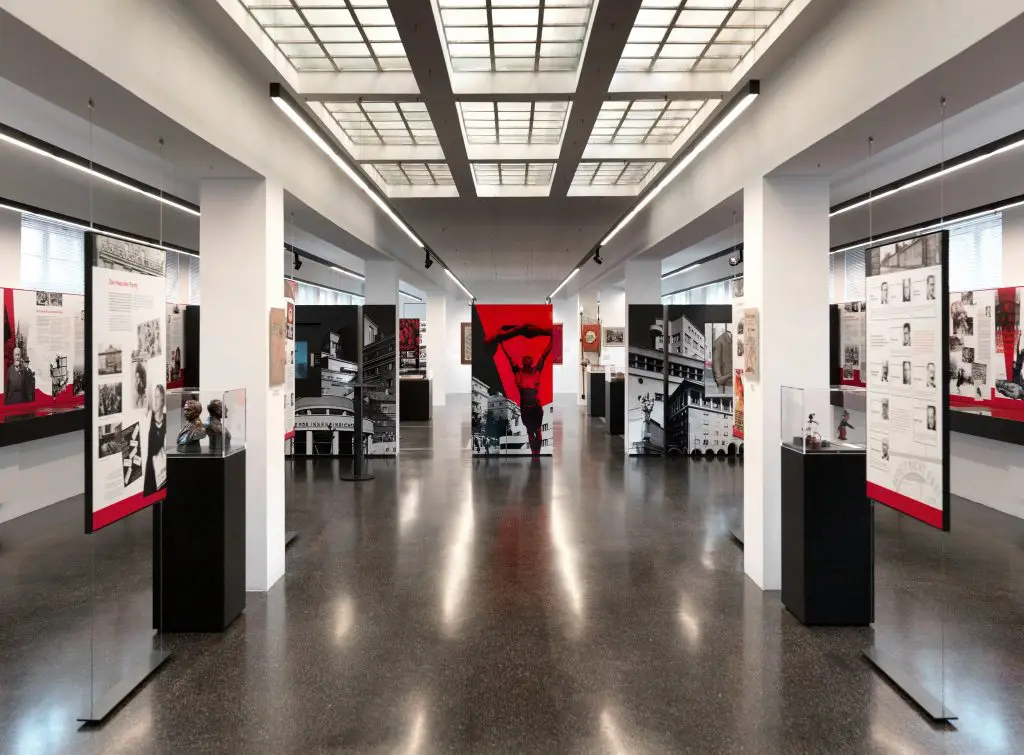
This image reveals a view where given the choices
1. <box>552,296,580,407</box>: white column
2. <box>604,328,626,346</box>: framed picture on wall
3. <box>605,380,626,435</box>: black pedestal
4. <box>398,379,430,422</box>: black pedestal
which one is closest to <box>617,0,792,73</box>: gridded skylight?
<box>605,380,626,435</box>: black pedestal

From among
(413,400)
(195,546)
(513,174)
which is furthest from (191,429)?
(413,400)

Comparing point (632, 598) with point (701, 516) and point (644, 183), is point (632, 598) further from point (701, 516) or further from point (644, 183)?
point (644, 183)

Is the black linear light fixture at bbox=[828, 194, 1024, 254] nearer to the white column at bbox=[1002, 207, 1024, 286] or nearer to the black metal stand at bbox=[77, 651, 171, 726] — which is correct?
the white column at bbox=[1002, 207, 1024, 286]

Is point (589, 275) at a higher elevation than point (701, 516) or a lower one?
higher

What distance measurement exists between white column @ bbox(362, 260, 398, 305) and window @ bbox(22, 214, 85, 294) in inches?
195

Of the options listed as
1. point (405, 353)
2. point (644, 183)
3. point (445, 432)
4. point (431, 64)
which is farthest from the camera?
point (405, 353)

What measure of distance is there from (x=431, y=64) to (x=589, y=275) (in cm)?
1486

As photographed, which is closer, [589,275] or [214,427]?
[214,427]

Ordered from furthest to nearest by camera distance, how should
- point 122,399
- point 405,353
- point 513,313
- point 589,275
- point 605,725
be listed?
1. point 405,353
2. point 589,275
3. point 513,313
4. point 122,399
5. point 605,725

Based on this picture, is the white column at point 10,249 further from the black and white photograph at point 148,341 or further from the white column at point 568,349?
the white column at point 568,349

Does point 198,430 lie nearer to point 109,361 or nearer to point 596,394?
point 109,361

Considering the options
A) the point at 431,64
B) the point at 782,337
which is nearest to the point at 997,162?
the point at 782,337

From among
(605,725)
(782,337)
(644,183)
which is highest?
(644,183)

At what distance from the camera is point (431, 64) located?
5543 millimetres
